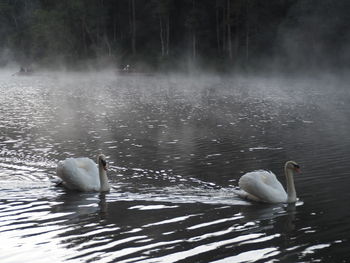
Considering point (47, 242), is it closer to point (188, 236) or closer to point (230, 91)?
point (188, 236)

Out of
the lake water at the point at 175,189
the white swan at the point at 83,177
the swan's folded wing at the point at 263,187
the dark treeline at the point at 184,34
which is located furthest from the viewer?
the dark treeline at the point at 184,34

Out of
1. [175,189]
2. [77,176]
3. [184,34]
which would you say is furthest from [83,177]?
[184,34]

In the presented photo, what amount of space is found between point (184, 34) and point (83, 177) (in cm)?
6871

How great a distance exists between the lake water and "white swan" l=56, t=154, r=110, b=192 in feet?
A: 0.78

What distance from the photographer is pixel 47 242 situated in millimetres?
9297

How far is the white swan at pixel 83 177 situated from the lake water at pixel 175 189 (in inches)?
9.4

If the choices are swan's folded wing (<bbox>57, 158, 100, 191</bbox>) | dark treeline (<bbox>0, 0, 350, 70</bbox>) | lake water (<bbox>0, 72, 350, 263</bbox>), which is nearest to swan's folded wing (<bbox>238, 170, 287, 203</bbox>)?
lake water (<bbox>0, 72, 350, 263</bbox>)

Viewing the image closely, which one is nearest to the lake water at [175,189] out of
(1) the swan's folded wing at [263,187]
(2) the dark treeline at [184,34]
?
(1) the swan's folded wing at [263,187]

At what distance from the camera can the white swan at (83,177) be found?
12.7 meters

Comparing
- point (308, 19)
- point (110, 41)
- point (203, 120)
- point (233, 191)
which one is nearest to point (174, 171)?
point (233, 191)

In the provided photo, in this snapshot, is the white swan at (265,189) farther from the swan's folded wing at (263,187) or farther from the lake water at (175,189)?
the lake water at (175,189)

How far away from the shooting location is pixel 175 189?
12.8 m

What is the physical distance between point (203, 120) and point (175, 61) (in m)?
47.7

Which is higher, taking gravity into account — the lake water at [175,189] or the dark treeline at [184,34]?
the dark treeline at [184,34]
